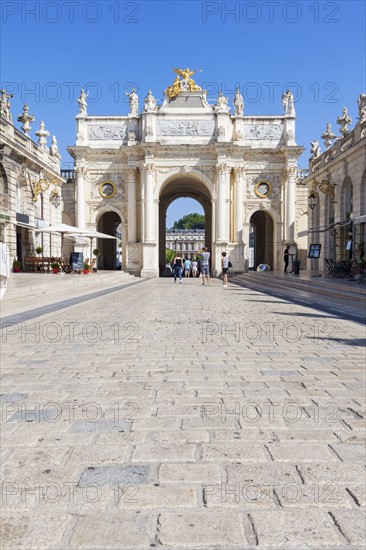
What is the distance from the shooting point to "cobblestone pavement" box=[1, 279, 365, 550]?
228 cm

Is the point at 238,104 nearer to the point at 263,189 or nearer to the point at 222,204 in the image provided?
the point at 263,189

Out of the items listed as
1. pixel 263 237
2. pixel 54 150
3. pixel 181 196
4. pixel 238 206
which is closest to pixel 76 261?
pixel 54 150

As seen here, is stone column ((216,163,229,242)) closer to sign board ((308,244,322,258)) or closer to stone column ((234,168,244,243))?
stone column ((234,168,244,243))

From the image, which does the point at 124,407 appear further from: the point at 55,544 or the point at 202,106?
the point at 202,106

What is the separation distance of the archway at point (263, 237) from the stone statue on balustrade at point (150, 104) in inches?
504

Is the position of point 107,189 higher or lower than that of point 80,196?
higher

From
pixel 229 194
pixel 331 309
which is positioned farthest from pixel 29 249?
pixel 331 309

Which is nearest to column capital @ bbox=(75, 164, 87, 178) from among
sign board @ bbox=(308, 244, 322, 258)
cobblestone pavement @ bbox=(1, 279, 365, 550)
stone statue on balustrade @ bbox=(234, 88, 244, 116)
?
stone statue on balustrade @ bbox=(234, 88, 244, 116)

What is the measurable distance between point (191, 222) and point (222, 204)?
126 metres

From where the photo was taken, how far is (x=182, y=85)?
121 feet

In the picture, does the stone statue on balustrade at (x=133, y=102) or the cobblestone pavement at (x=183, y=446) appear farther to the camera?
the stone statue on balustrade at (x=133, y=102)

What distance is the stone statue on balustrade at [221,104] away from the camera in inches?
1426

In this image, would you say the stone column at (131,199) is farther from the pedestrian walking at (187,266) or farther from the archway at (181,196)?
the pedestrian walking at (187,266)

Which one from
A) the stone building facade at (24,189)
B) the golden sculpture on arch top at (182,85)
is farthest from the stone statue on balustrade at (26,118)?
the golden sculpture on arch top at (182,85)
